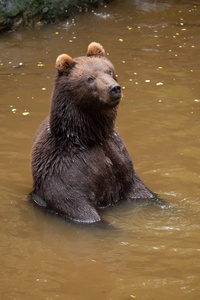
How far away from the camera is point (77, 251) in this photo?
21.1ft

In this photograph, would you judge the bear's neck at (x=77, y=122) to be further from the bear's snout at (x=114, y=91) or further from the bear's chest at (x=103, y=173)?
the bear's snout at (x=114, y=91)

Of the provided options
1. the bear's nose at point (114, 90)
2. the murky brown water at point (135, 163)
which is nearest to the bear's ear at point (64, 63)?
the bear's nose at point (114, 90)

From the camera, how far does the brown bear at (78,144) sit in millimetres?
7016

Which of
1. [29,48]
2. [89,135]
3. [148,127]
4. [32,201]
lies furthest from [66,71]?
[29,48]

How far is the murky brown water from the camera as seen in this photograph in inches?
227

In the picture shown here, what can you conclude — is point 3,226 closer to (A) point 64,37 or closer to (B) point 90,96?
(B) point 90,96

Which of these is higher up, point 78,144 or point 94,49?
point 94,49

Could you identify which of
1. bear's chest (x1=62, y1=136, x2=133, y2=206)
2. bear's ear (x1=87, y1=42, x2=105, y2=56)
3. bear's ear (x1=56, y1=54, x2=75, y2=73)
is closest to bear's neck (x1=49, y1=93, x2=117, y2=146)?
bear's chest (x1=62, y1=136, x2=133, y2=206)

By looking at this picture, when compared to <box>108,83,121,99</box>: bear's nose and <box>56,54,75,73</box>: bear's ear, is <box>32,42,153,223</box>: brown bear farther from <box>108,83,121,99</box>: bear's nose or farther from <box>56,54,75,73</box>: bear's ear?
<box>108,83,121,99</box>: bear's nose

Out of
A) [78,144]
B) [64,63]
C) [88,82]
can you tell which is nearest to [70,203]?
[78,144]

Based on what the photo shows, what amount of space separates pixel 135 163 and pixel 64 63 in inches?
86.5

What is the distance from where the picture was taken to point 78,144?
23.7 feet

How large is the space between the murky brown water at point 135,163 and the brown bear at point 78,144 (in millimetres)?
286

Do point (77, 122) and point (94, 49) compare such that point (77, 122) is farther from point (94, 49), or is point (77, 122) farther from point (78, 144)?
point (94, 49)
